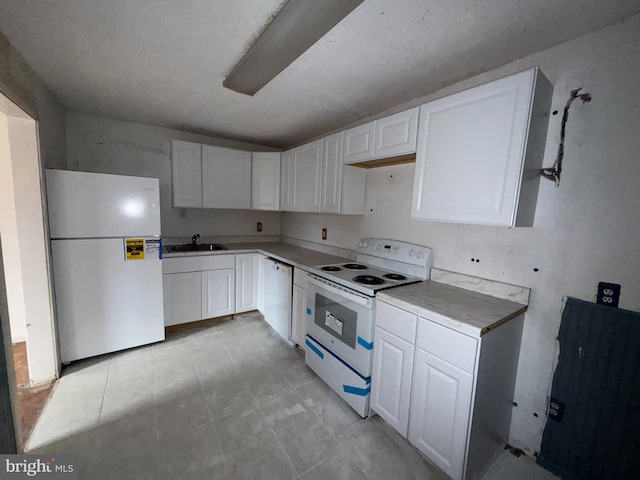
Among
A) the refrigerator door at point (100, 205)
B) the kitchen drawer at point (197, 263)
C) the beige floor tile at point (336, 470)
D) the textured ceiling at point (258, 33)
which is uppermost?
the textured ceiling at point (258, 33)

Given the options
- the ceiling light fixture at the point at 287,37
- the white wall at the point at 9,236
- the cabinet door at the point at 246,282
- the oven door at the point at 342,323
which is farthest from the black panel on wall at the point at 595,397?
the white wall at the point at 9,236

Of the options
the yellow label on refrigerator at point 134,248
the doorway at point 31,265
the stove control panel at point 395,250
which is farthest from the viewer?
the yellow label on refrigerator at point 134,248

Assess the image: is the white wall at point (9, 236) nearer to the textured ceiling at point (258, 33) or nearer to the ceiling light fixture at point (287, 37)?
the textured ceiling at point (258, 33)

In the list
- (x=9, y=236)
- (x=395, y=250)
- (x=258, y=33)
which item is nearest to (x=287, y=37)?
(x=258, y=33)

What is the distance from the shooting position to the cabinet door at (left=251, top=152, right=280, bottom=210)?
318cm

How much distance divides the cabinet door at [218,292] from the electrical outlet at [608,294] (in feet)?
9.75

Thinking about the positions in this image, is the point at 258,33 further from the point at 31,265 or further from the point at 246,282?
the point at 246,282

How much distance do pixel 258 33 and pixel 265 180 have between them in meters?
1.97

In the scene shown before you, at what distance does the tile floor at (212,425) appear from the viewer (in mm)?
1378

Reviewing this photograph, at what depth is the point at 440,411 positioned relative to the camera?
130cm

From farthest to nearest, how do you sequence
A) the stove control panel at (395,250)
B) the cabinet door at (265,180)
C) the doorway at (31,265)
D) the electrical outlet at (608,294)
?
1. the cabinet door at (265,180)
2. the stove control panel at (395,250)
3. the doorway at (31,265)
4. the electrical outlet at (608,294)

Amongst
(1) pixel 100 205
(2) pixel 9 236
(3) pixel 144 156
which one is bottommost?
(2) pixel 9 236

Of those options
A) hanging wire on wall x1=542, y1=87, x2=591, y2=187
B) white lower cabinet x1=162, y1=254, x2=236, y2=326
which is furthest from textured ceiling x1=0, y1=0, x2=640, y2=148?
white lower cabinet x1=162, y1=254, x2=236, y2=326

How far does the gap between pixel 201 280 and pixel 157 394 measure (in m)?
1.17
